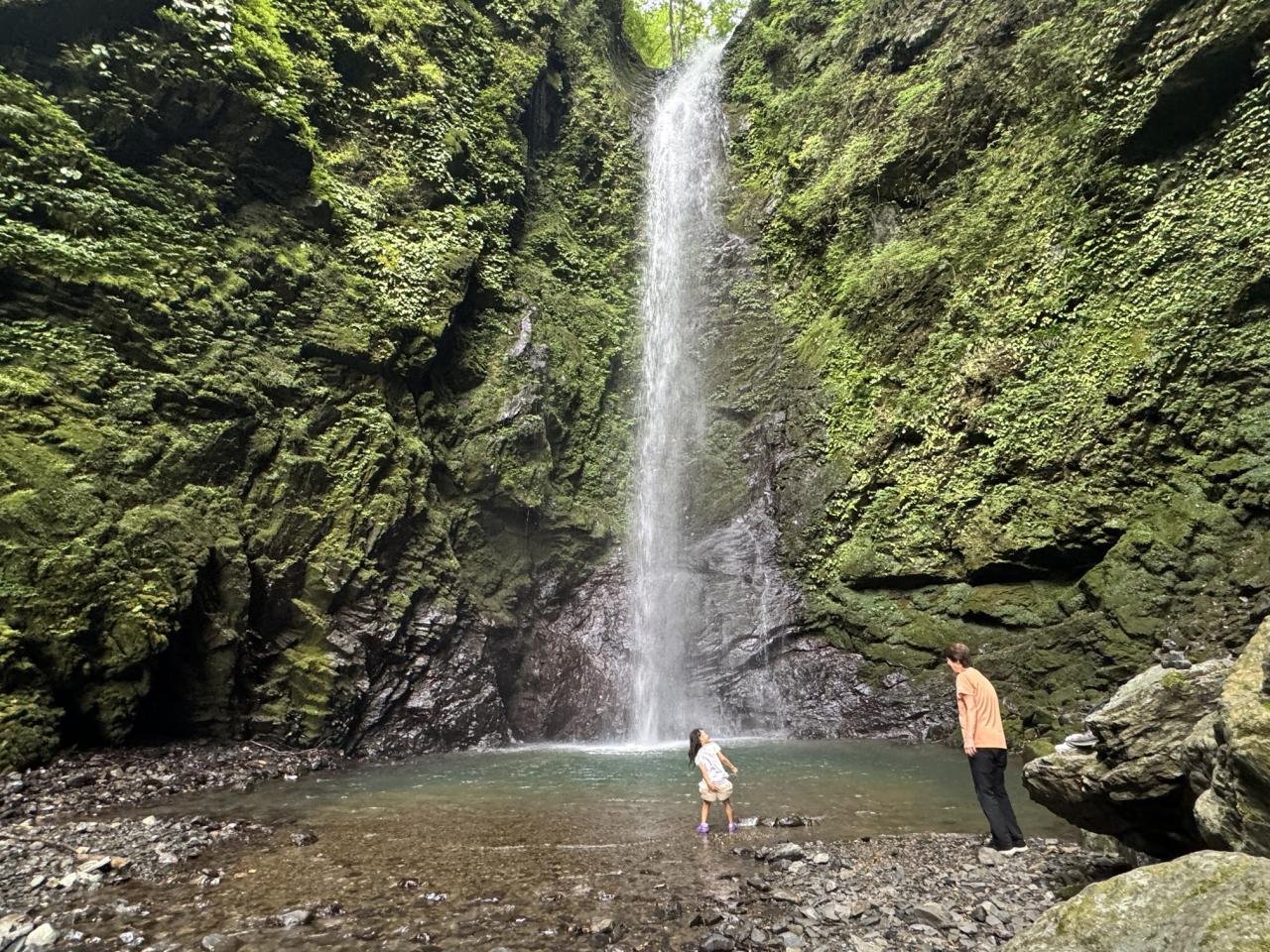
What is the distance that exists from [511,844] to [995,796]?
13.1ft

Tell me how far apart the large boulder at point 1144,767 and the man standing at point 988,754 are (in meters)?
0.61

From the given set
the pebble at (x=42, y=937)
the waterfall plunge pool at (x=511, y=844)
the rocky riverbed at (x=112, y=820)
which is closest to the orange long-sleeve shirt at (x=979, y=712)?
the waterfall plunge pool at (x=511, y=844)

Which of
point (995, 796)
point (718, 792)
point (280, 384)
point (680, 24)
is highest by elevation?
point (680, 24)

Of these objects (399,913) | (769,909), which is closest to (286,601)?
(399,913)

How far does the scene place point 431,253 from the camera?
46.9ft

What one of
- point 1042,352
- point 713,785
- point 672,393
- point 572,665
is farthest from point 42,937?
point 672,393

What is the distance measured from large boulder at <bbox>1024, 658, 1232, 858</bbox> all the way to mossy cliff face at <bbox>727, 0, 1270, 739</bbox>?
5817 millimetres

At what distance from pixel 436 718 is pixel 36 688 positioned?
5.86 metres

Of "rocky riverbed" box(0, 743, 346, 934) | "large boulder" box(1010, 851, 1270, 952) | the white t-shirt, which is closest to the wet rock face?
"rocky riverbed" box(0, 743, 346, 934)

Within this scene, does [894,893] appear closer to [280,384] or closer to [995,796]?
[995,796]

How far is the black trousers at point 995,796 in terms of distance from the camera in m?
5.12

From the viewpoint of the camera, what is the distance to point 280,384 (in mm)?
11578

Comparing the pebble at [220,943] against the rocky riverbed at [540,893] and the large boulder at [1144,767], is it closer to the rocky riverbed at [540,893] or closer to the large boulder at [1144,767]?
the rocky riverbed at [540,893]

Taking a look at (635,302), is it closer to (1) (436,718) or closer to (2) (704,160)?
(2) (704,160)
